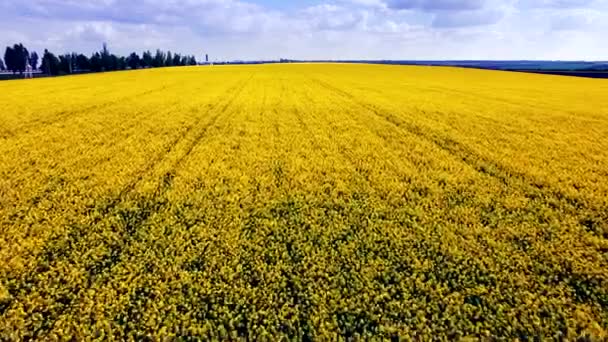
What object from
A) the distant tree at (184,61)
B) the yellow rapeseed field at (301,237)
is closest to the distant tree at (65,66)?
the distant tree at (184,61)

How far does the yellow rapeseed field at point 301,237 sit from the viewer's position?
200 inches

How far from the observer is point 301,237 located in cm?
734

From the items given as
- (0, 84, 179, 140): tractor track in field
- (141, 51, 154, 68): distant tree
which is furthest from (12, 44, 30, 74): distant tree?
(0, 84, 179, 140): tractor track in field

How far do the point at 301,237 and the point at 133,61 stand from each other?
148574 millimetres

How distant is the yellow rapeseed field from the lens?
200 inches

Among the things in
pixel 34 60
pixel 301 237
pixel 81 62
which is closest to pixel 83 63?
pixel 81 62

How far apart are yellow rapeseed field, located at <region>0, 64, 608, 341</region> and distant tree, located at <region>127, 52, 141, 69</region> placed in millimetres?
135821

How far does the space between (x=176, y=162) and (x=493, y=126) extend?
15.3m

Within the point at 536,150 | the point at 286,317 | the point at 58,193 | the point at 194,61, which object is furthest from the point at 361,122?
the point at 194,61

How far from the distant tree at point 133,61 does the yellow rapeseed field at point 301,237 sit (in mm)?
135821

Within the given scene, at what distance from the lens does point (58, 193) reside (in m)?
9.52

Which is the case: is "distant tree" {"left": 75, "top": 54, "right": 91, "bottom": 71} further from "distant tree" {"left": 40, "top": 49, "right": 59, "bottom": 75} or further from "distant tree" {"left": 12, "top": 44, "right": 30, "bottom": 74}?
"distant tree" {"left": 12, "top": 44, "right": 30, "bottom": 74}

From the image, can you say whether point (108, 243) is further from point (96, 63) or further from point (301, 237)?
point (96, 63)

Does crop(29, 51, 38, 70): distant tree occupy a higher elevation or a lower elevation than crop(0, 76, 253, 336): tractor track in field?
higher
